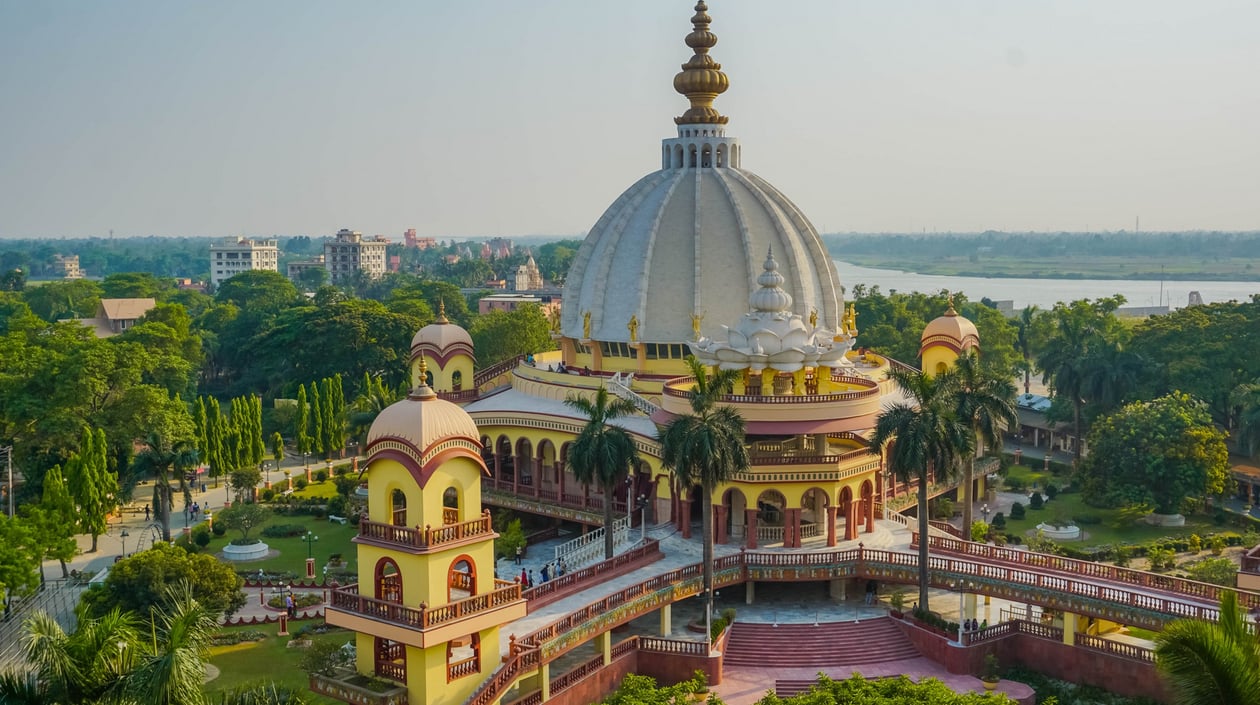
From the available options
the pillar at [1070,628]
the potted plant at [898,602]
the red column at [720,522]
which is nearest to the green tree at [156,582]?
the red column at [720,522]

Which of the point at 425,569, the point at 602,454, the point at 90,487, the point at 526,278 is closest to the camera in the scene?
the point at 425,569

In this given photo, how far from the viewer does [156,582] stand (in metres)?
32.9

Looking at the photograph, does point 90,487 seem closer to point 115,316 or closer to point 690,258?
point 690,258

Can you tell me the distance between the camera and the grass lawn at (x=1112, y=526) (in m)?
44.6

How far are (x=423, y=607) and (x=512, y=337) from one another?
47938mm

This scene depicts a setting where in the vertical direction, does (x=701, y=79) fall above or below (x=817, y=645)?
above

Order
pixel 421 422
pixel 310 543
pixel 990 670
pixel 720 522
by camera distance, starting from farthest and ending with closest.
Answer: pixel 310 543 → pixel 720 522 → pixel 990 670 → pixel 421 422

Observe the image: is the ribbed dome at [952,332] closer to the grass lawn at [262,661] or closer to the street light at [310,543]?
the street light at [310,543]

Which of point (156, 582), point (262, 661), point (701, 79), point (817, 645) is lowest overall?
point (262, 661)

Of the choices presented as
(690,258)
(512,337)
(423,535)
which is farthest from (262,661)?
(512,337)

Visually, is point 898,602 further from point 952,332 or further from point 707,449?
point 952,332

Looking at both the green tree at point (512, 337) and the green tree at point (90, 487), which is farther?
the green tree at point (512, 337)

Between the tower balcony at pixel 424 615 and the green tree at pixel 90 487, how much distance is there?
19857 millimetres

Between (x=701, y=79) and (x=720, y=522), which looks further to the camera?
(x=701, y=79)
